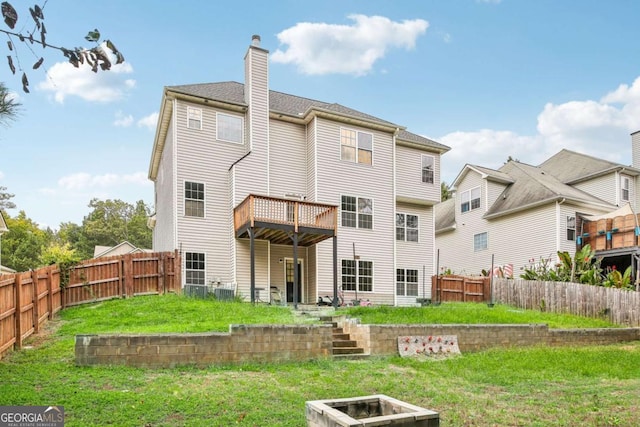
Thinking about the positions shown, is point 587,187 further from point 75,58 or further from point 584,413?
point 75,58

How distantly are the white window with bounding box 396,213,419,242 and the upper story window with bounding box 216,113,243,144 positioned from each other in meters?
8.11

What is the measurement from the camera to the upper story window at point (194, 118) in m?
17.3

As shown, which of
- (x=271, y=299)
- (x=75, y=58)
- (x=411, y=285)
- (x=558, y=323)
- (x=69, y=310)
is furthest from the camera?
(x=411, y=285)

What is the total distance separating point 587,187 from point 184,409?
25.7 m

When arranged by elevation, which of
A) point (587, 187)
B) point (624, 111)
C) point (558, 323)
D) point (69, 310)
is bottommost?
point (558, 323)

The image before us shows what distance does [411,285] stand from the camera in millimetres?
21203

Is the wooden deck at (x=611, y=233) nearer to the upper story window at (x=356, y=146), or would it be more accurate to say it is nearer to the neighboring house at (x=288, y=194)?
the neighboring house at (x=288, y=194)

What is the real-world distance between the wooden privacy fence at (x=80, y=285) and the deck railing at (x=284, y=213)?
278 centimetres

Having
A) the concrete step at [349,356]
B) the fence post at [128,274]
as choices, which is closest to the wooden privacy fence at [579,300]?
the concrete step at [349,356]

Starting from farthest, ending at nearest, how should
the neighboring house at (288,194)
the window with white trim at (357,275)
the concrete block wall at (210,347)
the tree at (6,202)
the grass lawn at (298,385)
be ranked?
the tree at (6,202), the window with white trim at (357,275), the neighboring house at (288,194), the concrete block wall at (210,347), the grass lawn at (298,385)

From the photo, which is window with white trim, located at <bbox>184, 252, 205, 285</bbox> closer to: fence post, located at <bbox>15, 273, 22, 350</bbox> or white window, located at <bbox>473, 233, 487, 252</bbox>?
fence post, located at <bbox>15, 273, 22, 350</bbox>

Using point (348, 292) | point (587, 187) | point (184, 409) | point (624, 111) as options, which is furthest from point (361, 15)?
point (624, 111)

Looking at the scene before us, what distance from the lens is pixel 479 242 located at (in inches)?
1048

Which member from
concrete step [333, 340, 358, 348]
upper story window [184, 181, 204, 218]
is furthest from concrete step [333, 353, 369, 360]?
upper story window [184, 181, 204, 218]
